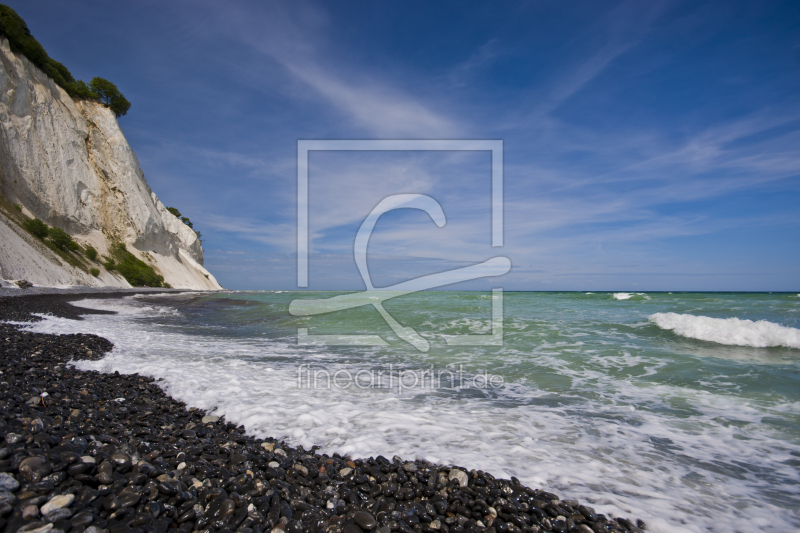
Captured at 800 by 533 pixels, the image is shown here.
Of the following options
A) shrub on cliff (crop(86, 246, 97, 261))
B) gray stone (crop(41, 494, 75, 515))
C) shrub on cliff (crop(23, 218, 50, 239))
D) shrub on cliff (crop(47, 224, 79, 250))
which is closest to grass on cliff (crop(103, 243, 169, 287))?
shrub on cliff (crop(86, 246, 97, 261))

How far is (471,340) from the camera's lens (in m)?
14.0

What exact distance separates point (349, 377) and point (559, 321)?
572 inches

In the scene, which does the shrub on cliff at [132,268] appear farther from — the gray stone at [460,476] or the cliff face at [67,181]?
the gray stone at [460,476]

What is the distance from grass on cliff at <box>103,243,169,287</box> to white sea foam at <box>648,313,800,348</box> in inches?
2036

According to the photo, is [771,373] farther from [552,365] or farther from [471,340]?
[471,340]

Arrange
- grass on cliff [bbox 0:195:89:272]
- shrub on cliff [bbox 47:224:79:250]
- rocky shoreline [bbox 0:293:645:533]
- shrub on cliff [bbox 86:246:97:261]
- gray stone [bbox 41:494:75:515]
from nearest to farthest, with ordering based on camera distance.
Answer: gray stone [bbox 41:494:75:515] → rocky shoreline [bbox 0:293:645:533] → grass on cliff [bbox 0:195:89:272] → shrub on cliff [bbox 47:224:79:250] → shrub on cliff [bbox 86:246:97:261]

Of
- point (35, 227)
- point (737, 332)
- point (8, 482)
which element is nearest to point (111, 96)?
point (35, 227)

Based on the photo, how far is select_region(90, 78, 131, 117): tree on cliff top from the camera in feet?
160

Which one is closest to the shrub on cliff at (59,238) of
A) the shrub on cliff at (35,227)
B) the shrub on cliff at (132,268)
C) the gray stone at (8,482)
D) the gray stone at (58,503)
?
the shrub on cliff at (35,227)

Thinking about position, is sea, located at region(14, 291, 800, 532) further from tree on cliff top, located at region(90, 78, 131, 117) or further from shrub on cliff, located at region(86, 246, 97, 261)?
tree on cliff top, located at region(90, 78, 131, 117)

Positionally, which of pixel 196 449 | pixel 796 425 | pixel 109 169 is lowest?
pixel 796 425

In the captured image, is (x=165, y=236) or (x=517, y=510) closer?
(x=517, y=510)

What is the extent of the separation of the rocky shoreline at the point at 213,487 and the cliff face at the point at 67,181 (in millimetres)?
31259

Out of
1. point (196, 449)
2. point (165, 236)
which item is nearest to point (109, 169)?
point (165, 236)
